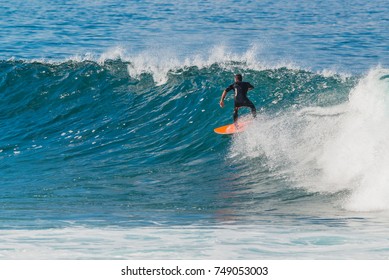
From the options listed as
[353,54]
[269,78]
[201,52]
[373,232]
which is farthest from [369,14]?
[373,232]

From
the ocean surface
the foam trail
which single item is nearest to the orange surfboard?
the ocean surface

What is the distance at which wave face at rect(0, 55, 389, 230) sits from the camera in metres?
12.6

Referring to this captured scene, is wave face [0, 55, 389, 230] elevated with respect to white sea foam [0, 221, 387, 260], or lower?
lower

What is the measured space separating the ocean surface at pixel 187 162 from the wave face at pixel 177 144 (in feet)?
0.13

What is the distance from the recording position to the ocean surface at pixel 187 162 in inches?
394

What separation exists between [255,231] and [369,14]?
36.0 meters

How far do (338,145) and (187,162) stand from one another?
10.3ft

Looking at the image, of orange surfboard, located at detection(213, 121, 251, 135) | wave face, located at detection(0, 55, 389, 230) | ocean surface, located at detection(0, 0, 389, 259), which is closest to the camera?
ocean surface, located at detection(0, 0, 389, 259)

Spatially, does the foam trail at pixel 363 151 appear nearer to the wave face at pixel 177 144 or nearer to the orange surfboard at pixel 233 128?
the wave face at pixel 177 144

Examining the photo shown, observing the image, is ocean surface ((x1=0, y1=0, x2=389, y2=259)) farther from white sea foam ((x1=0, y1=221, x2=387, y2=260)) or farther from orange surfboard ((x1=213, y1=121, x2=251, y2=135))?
orange surfboard ((x1=213, y1=121, x2=251, y2=135))

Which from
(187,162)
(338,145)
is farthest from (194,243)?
(187,162)

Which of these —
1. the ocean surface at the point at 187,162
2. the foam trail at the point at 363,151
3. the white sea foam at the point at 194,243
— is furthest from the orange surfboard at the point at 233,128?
the white sea foam at the point at 194,243

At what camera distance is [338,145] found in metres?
14.6

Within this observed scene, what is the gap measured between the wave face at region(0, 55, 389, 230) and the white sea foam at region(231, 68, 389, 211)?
29 mm
